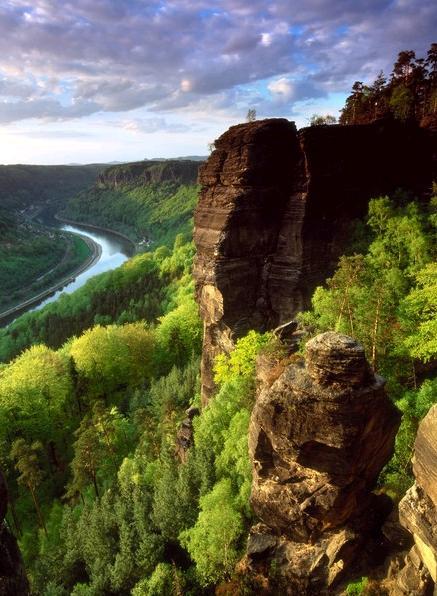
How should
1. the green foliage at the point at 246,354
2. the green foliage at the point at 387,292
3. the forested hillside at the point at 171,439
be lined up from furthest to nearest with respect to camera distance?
the green foliage at the point at 246,354
the forested hillside at the point at 171,439
the green foliage at the point at 387,292

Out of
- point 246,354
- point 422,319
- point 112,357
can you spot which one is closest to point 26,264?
point 112,357

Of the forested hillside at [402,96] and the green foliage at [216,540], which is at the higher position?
the forested hillside at [402,96]

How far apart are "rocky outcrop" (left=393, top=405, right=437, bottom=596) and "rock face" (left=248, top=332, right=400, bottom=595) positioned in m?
3.88

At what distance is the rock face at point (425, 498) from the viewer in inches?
555

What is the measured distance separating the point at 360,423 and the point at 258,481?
6527 millimetres

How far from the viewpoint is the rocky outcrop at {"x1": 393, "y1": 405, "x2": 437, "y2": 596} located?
46.3ft

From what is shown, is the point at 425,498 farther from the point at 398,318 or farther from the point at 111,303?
the point at 111,303

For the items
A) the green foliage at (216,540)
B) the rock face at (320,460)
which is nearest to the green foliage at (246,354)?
the green foliage at (216,540)

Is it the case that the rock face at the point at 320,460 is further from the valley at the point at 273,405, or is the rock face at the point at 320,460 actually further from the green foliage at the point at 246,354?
the green foliage at the point at 246,354

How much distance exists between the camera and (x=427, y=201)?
138ft

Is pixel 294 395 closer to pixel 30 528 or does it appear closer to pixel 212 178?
pixel 212 178

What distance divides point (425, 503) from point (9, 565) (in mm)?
16110

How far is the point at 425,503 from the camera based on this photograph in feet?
48.1

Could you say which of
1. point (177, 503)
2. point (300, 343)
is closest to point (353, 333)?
point (300, 343)
